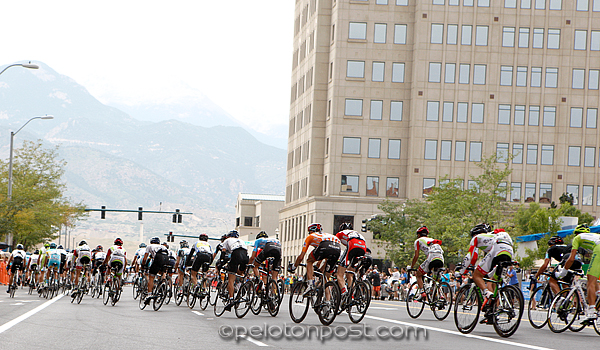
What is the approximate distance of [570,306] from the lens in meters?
15.6

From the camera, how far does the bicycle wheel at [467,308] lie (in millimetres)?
14164

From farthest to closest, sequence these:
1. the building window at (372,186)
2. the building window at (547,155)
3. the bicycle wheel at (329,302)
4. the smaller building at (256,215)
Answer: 1. the smaller building at (256,215)
2. the building window at (372,186)
3. the building window at (547,155)
4. the bicycle wheel at (329,302)

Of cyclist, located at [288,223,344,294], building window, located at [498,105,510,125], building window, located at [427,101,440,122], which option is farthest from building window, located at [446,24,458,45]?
cyclist, located at [288,223,344,294]

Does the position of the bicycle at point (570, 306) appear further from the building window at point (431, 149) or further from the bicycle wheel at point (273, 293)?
the building window at point (431, 149)

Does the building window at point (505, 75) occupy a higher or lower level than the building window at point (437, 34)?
lower

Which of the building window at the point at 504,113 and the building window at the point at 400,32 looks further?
the building window at the point at 400,32

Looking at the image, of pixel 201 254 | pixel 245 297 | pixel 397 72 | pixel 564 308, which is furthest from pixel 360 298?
pixel 397 72

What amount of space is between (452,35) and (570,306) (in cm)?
5919

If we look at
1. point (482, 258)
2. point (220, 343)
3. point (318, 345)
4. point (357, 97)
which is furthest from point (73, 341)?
point (357, 97)

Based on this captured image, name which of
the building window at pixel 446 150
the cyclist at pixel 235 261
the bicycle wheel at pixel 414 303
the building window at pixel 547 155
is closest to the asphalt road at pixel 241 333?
the bicycle wheel at pixel 414 303

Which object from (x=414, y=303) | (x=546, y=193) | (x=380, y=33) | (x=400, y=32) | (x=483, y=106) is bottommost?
(x=414, y=303)

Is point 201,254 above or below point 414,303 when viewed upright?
above

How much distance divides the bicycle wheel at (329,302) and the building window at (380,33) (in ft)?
198

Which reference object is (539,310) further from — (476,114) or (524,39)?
(524,39)
